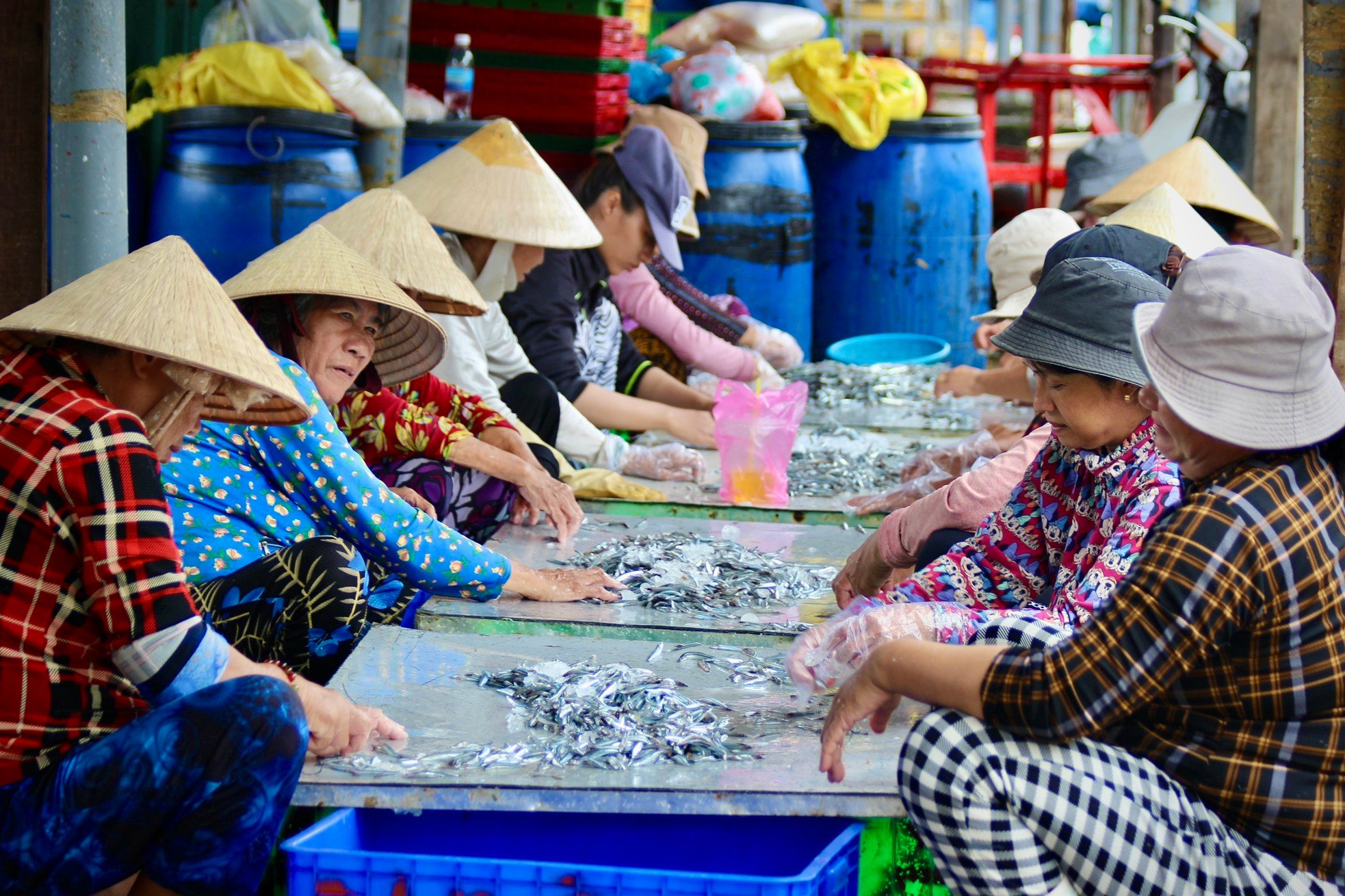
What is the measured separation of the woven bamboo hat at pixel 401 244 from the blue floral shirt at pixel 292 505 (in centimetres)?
78

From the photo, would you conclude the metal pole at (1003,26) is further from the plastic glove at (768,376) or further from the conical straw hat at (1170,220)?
the conical straw hat at (1170,220)

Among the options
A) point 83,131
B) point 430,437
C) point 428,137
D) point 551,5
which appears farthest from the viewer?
point 551,5

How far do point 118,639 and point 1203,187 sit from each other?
3.51 m

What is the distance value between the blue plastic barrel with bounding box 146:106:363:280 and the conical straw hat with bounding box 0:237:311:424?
255 centimetres

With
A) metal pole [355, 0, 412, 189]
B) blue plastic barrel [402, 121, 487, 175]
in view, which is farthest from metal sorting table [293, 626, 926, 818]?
blue plastic barrel [402, 121, 487, 175]

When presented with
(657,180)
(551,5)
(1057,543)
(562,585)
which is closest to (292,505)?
(562,585)

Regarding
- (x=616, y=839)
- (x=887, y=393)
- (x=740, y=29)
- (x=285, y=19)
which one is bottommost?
(x=616, y=839)

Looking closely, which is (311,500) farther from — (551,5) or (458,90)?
(551,5)

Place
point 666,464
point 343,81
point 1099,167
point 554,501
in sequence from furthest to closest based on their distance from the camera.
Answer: point 1099,167 → point 343,81 → point 666,464 → point 554,501

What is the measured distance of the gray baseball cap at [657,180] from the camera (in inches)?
166

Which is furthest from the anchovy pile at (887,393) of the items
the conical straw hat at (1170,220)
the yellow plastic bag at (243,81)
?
the yellow plastic bag at (243,81)

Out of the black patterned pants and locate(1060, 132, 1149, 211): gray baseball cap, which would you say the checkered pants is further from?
locate(1060, 132, 1149, 211): gray baseball cap

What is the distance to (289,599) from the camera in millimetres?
2301

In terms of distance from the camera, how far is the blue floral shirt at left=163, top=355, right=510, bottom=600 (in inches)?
91.6
